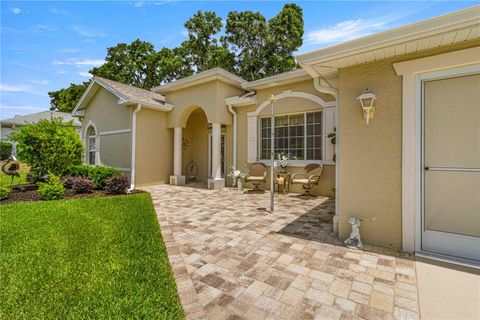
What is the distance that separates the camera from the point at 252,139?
1007 centimetres

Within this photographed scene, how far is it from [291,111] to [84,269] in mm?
8244

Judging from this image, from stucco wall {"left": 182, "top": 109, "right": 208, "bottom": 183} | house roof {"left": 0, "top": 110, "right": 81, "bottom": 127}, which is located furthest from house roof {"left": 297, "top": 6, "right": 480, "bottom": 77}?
house roof {"left": 0, "top": 110, "right": 81, "bottom": 127}

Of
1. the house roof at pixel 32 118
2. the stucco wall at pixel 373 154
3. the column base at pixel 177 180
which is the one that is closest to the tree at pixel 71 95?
the house roof at pixel 32 118

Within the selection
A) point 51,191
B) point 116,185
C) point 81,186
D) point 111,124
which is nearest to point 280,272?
point 116,185

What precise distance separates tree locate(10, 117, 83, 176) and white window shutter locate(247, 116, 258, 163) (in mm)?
8087

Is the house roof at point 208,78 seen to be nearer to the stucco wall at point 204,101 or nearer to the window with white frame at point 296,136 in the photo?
the stucco wall at point 204,101

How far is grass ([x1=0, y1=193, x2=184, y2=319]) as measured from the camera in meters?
2.30

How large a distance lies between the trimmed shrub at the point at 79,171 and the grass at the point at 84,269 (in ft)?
15.7

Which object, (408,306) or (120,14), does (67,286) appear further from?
(120,14)

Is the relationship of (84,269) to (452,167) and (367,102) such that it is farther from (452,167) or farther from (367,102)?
(452,167)

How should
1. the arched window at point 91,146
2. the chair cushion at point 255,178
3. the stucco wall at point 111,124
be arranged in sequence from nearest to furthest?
the chair cushion at point 255,178 → the stucco wall at point 111,124 → the arched window at point 91,146

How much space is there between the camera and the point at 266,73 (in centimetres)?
2106

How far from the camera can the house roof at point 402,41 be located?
2.85 metres

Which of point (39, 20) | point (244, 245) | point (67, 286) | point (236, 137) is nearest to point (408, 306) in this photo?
point (244, 245)
